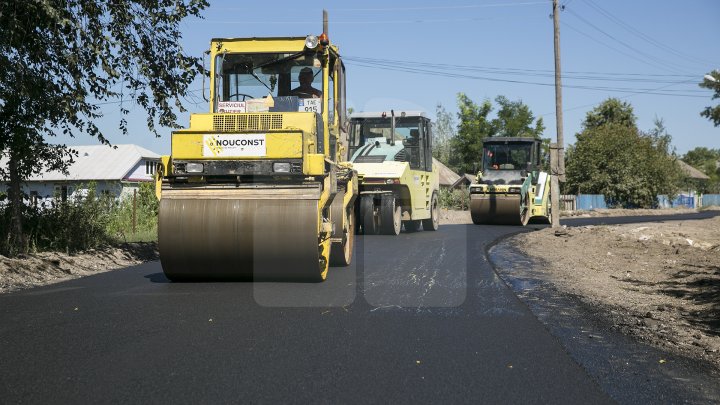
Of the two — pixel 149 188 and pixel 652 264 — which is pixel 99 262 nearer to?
pixel 652 264

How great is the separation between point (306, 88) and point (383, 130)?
411 inches

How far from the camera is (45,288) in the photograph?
943 cm

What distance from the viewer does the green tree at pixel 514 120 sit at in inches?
2689

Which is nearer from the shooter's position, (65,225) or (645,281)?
(645,281)

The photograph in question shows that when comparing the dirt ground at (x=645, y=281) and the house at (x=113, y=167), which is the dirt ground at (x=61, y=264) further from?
the house at (x=113, y=167)

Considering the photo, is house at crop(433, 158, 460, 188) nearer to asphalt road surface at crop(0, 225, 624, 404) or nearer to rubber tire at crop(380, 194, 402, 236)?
rubber tire at crop(380, 194, 402, 236)

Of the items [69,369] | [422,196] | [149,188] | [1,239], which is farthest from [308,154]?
[149,188]

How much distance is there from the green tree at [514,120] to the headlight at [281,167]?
2397 inches

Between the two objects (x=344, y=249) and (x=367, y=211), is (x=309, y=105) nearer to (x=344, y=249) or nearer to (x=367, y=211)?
(x=344, y=249)

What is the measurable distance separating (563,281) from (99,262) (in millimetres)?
7422

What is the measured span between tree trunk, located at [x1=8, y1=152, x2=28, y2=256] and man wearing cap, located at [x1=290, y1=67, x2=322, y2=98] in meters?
5.29

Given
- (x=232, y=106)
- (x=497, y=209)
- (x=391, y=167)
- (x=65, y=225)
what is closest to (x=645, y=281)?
(x=232, y=106)

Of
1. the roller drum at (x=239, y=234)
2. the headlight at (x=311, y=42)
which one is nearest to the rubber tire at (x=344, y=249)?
the roller drum at (x=239, y=234)

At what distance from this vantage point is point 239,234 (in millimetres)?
8992
